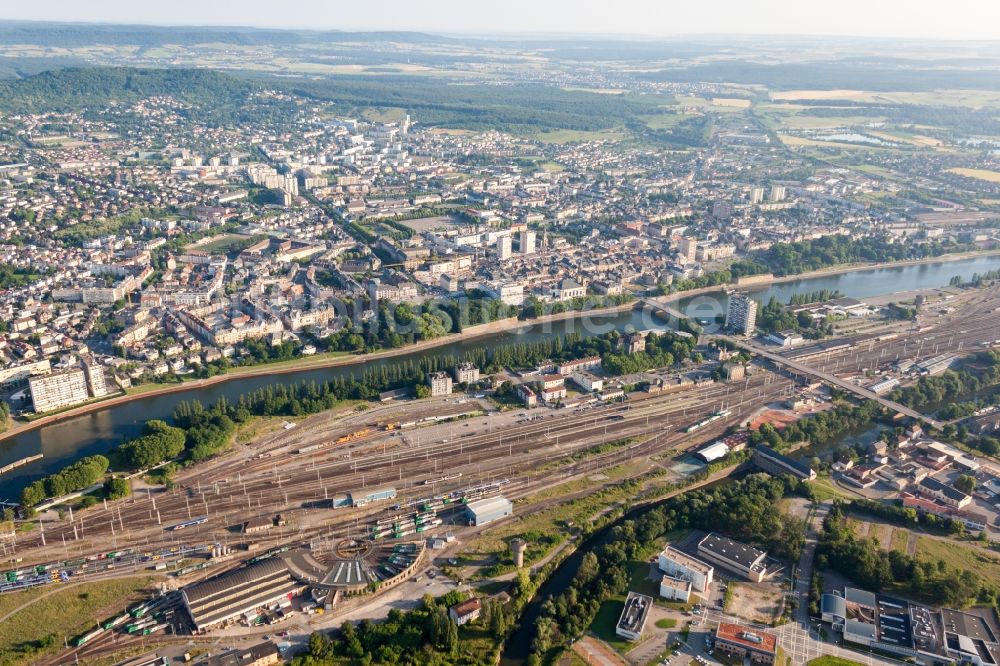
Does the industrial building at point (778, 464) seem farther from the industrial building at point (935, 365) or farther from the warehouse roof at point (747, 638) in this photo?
the industrial building at point (935, 365)

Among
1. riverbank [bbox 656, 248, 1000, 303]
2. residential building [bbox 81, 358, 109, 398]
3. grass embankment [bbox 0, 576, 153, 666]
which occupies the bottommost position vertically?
riverbank [bbox 656, 248, 1000, 303]

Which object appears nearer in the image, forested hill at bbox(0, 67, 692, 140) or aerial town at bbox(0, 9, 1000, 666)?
→ aerial town at bbox(0, 9, 1000, 666)

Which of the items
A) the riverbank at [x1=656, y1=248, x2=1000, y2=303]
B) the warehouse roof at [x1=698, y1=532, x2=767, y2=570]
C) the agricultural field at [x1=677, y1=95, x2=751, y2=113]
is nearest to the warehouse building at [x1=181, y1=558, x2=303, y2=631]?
the warehouse roof at [x1=698, y1=532, x2=767, y2=570]

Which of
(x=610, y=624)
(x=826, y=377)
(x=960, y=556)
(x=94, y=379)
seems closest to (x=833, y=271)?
(x=826, y=377)

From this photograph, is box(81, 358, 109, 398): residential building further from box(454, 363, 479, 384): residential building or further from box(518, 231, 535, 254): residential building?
box(518, 231, 535, 254): residential building

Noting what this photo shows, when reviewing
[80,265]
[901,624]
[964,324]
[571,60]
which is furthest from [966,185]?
[571,60]

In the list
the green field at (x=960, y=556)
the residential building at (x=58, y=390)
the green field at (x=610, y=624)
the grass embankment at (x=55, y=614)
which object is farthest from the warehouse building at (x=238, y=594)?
the green field at (x=960, y=556)

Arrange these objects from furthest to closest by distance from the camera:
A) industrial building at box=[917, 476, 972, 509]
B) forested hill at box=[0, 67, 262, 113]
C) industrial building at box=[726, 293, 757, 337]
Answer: forested hill at box=[0, 67, 262, 113]
industrial building at box=[726, 293, 757, 337]
industrial building at box=[917, 476, 972, 509]
